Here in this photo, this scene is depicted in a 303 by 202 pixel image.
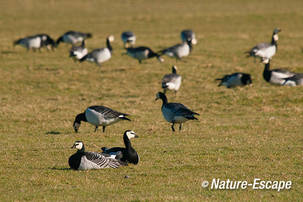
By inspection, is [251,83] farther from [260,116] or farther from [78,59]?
[78,59]

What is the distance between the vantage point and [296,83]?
24797 millimetres

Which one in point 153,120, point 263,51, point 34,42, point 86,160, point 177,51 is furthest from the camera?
point 34,42

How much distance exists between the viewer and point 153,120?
64.2 ft

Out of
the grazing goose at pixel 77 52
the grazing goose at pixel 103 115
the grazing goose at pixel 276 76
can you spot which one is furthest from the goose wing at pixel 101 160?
the grazing goose at pixel 77 52

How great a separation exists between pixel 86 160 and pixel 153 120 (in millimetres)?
7529

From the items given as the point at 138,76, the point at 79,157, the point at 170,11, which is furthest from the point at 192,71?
the point at 170,11

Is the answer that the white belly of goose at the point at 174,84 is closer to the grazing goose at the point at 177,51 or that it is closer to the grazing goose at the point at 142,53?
the grazing goose at the point at 142,53

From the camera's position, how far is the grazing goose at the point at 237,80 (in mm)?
25578

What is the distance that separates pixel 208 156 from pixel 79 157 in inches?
133

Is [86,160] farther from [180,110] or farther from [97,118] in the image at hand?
[180,110]

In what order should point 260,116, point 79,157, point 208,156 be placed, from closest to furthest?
point 79,157 → point 208,156 → point 260,116

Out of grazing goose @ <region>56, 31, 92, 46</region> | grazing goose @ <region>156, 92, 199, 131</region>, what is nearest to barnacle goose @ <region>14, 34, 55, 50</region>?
grazing goose @ <region>56, 31, 92, 46</region>

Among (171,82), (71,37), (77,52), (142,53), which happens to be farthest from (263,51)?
(71,37)

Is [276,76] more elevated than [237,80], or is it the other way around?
[276,76]
